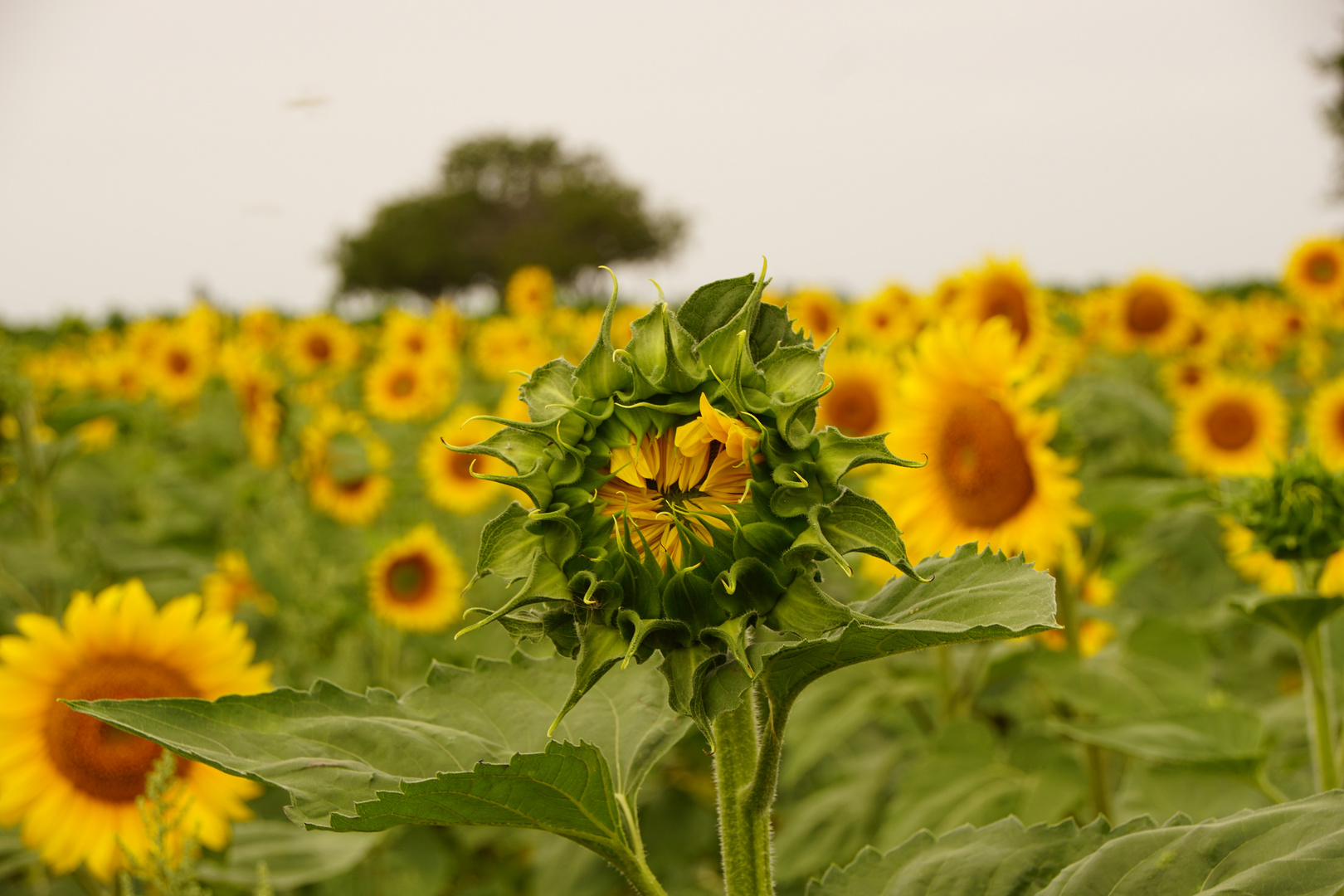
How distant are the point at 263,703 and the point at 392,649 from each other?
9.79ft

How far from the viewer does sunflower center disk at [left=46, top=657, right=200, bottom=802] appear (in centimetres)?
212

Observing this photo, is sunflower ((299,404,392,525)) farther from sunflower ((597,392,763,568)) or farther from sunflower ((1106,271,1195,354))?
sunflower ((1106,271,1195,354))

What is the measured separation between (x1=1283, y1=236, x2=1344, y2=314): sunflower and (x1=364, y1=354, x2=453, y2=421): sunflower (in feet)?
21.4

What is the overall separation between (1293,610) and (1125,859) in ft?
3.26

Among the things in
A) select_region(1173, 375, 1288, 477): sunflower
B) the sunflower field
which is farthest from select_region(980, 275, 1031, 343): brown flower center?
select_region(1173, 375, 1288, 477): sunflower

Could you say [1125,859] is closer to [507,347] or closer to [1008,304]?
[1008,304]

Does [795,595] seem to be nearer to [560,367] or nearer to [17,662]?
[560,367]

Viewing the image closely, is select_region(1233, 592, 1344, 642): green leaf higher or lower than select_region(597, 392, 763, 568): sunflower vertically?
lower

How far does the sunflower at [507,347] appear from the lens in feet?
23.3

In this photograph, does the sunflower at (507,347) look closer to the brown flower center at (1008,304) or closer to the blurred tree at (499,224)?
the brown flower center at (1008,304)

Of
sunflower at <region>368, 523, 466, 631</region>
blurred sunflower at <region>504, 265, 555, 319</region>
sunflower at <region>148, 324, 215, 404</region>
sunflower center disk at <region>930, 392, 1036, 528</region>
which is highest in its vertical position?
blurred sunflower at <region>504, 265, 555, 319</region>

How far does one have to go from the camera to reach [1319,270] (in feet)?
26.4

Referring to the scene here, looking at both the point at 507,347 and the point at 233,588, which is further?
the point at 507,347

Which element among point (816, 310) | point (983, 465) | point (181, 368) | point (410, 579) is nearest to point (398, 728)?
point (983, 465)
